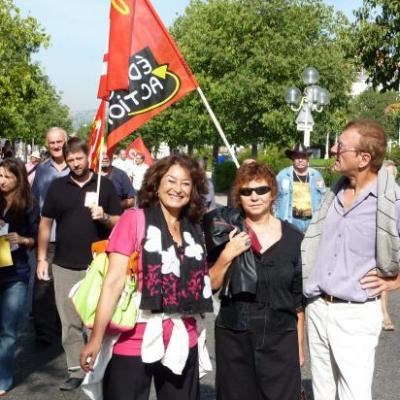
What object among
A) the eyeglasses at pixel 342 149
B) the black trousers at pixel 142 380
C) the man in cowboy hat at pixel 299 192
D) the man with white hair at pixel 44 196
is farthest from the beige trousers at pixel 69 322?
the man in cowboy hat at pixel 299 192

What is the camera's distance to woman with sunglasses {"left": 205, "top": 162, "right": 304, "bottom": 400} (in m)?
3.32

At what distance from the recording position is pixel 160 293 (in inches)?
124

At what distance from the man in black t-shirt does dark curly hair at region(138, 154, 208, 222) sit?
5.63 feet

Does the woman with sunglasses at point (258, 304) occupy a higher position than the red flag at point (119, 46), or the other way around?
the red flag at point (119, 46)

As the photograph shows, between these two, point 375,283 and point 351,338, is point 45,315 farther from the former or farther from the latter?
point 375,283

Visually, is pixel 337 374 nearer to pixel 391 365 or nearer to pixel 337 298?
pixel 337 298

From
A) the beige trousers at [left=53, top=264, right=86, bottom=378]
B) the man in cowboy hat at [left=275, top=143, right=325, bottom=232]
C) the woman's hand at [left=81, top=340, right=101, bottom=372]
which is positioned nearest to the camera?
the woman's hand at [left=81, top=340, right=101, bottom=372]

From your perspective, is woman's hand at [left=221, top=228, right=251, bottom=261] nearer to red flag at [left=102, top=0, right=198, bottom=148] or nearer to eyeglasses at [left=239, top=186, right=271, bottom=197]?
eyeglasses at [left=239, top=186, right=271, bottom=197]

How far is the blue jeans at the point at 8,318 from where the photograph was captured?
4961mm

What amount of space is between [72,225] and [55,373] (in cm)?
123

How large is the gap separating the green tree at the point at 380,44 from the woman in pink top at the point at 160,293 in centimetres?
812

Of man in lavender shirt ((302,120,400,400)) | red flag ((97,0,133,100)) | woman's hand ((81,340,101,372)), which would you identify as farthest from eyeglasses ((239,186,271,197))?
red flag ((97,0,133,100))

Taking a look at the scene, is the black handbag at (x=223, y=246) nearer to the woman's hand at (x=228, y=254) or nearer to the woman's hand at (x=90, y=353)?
the woman's hand at (x=228, y=254)

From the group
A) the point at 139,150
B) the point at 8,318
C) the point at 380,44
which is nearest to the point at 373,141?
the point at 8,318
